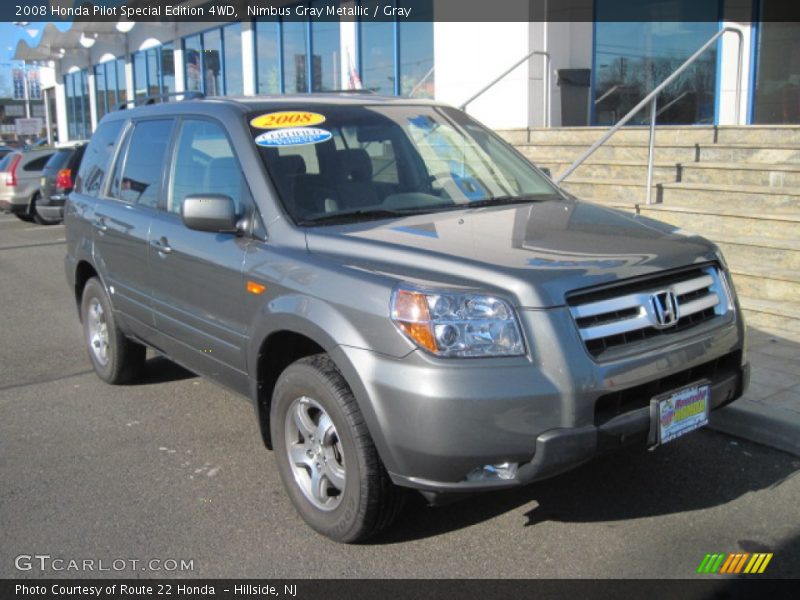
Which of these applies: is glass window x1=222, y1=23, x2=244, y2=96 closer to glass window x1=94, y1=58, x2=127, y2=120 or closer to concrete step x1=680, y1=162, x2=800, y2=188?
glass window x1=94, y1=58, x2=127, y2=120

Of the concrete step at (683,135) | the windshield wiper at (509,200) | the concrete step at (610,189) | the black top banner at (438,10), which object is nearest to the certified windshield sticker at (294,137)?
the windshield wiper at (509,200)

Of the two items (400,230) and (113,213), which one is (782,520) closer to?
(400,230)

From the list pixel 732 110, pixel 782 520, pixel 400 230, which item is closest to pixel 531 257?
pixel 400 230

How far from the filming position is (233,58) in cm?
2086

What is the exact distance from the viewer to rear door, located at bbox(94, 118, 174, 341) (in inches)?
193

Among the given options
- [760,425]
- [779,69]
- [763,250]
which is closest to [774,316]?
[763,250]

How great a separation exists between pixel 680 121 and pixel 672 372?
9.31m

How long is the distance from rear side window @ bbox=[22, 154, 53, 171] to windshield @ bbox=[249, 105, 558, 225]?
15.4m

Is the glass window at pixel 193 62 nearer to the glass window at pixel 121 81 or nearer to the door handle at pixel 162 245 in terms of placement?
the glass window at pixel 121 81

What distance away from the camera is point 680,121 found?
11656mm

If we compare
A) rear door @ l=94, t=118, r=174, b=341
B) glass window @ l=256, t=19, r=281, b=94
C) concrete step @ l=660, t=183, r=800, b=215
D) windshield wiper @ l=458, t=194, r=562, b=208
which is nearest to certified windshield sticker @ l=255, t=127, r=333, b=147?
windshield wiper @ l=458, t=194, r=562, b=208

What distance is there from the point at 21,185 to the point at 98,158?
43.4 feet

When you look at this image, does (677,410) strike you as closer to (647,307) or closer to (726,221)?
(647,307)

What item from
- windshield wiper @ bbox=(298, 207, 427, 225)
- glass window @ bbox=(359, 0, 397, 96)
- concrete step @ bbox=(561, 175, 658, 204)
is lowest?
concrete step @ bbox=(561, 175, 658, 204)
